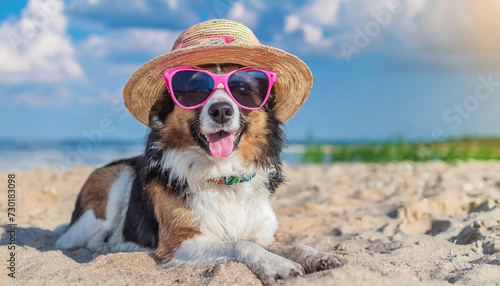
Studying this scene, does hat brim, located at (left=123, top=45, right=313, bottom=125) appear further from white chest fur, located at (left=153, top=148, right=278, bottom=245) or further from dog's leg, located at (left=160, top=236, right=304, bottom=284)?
dog's leg, located at (left=160, top=236, right=304, bottom=284)


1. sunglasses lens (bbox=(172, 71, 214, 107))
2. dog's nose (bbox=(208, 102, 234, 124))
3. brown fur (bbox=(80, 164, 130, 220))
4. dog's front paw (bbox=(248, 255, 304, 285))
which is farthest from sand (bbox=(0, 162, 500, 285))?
sunglasses lens (bbox=(172, 71, 214, 107))

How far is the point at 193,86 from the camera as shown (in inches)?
117

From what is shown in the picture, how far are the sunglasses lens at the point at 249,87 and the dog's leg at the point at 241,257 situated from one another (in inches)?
42.2

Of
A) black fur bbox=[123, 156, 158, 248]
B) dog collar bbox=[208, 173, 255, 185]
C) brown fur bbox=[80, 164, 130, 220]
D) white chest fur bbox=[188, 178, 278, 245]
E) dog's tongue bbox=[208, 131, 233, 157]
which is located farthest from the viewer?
brown fur bbox=[80, 164, 130, 220]

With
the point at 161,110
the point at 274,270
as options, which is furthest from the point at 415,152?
the point at 274,270

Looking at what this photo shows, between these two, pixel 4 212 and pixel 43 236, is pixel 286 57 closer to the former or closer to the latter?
pixel 43 236

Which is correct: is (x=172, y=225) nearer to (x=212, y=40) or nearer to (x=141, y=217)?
(x=141, y=217)

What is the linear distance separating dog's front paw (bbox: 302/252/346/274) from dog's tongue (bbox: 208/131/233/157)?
954 millimetres

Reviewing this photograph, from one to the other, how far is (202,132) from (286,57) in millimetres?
925

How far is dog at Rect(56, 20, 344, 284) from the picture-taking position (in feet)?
9.25

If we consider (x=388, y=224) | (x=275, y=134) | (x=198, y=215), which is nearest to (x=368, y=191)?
(x=388, y=224)

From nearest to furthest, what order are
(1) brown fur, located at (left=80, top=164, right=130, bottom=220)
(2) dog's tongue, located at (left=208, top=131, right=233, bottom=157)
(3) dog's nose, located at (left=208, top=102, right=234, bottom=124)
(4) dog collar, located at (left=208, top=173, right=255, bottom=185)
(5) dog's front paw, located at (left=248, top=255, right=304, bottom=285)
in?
1. (5) dog's front paw, located at (left=248, top=255, right=304, bottom=285)
2. (3) dog's nose, located at (left=208, top=102, right=234, bottom=124)
3. (2) dog's tongue, located at (left=208, top=131, right=233, bottom=157)
4. (4) dog collar, located at (left=208, top=173, right=255, bottom=185)
5. (1) brown fur, located at (left=80, top=164, right=130, bottom=220)

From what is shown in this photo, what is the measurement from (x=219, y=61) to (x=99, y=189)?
1.96 metres

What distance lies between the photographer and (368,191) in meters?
6.08
